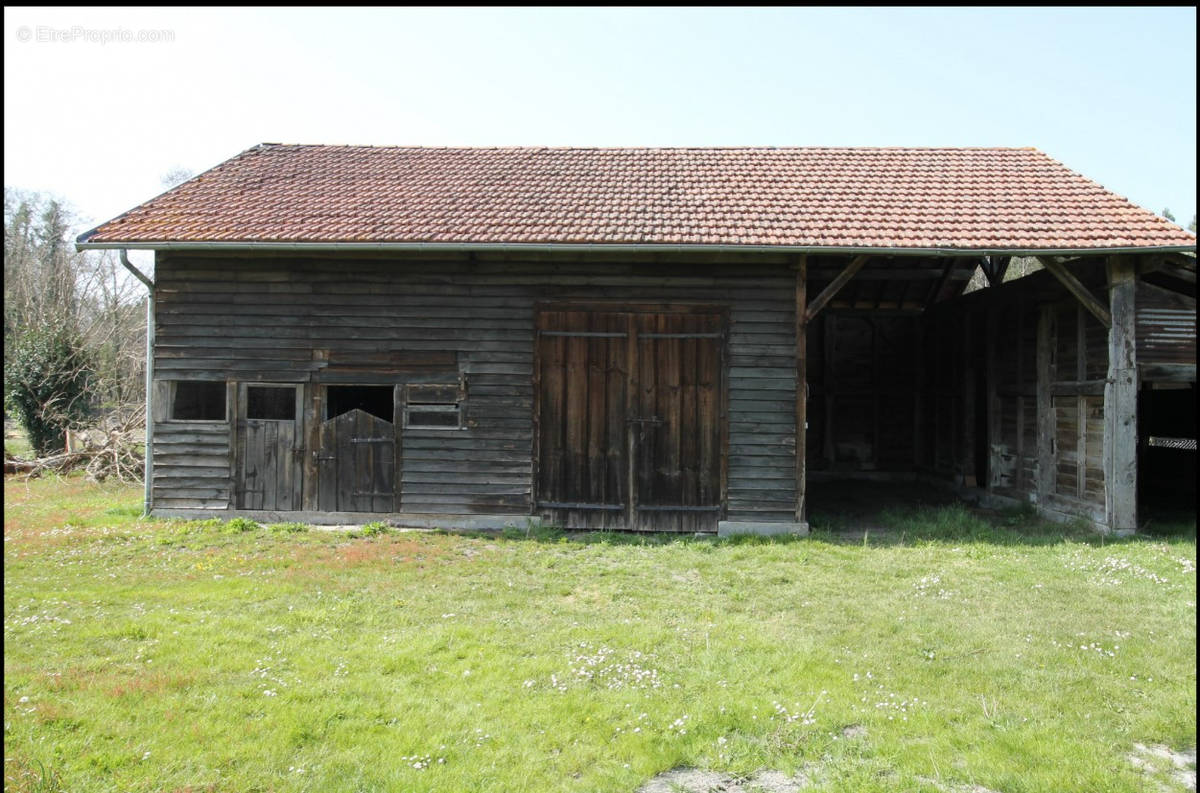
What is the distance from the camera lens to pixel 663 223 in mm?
10297

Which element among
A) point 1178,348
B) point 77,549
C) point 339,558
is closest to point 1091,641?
point 1178,348

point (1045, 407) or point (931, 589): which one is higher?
point (1045, 407)

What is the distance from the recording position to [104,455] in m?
15.3

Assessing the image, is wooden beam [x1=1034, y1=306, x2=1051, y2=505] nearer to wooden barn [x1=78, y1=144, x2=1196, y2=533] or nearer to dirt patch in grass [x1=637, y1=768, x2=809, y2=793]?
wooden barn [x1=78, y1=144, x2=1196, y2=533]

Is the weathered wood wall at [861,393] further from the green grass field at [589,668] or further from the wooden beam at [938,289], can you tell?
the green grass field at [589,668]

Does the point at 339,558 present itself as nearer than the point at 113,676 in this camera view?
No

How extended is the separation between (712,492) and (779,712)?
18.8 ft

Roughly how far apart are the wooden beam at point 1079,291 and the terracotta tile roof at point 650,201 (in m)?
0.32

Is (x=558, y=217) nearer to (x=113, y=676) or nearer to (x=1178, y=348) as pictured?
(x=113, y=676)

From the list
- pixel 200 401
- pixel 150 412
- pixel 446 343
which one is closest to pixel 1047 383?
pixel 446 343

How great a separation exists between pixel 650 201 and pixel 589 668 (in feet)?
24.6

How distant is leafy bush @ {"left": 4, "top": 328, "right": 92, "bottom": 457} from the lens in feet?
59.3

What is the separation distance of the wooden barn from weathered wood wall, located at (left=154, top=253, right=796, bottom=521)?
3 centimetres

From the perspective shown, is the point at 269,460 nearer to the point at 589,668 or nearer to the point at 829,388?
the point at 589,668
